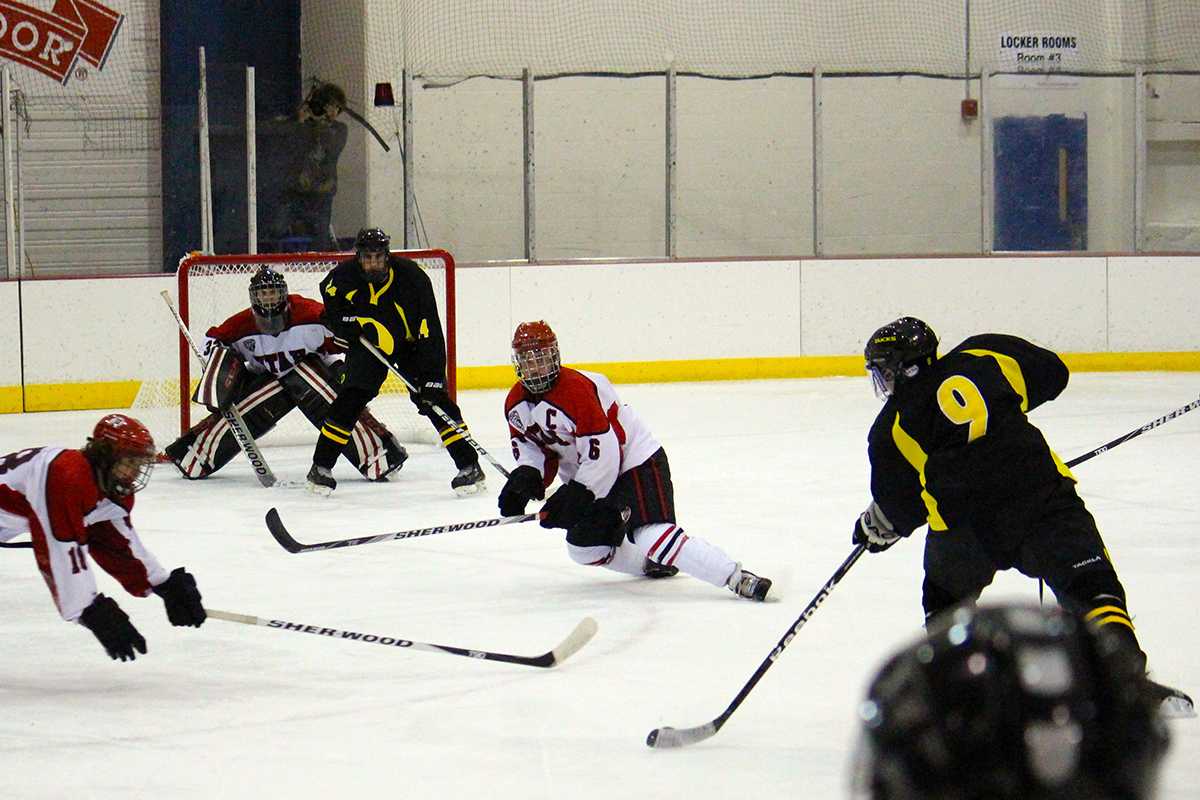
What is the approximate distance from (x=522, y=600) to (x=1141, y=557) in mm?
1722

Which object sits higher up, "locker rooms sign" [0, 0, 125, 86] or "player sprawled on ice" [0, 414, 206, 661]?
"locker rooms sign" [0, 0, 125, 86]

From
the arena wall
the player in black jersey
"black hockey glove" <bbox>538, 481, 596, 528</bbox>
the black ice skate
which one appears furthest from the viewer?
the arena wall

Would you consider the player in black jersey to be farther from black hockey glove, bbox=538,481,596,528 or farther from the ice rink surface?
black hockey glove, bbox=538,481,596,528

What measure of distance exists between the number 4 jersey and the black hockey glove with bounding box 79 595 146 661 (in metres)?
1.46

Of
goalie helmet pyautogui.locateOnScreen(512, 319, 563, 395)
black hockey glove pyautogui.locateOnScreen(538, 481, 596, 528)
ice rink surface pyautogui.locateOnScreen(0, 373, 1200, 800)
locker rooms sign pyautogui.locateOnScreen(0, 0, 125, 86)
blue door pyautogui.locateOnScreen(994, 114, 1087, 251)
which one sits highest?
locker rooms sign pyautogui.locateOnScreen(0, 0, 125, 86)

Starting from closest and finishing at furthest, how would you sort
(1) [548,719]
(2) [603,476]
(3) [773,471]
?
(1) [548,719]
(2) [603,476]
(3) [773,471]

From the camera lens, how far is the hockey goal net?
7.10 metres

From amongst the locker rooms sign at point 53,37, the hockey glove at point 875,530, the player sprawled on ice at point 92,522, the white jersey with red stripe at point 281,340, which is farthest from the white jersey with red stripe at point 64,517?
the locker rooms sign at point 53,37

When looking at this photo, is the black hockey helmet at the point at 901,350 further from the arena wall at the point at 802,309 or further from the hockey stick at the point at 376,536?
the arena wall at the point at 802,309

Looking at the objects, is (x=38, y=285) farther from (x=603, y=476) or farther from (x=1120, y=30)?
(x=1120, y=30)

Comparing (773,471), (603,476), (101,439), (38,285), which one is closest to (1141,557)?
(603,476)

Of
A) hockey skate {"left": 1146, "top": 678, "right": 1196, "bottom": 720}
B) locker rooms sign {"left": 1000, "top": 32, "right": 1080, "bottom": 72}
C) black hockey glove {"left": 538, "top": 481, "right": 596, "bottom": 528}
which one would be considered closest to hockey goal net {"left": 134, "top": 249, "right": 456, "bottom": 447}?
black hockey glove {"left": 538, "top": 481, "right": 596, "bottom": 528}

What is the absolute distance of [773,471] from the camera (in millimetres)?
6359

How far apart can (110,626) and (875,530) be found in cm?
146
